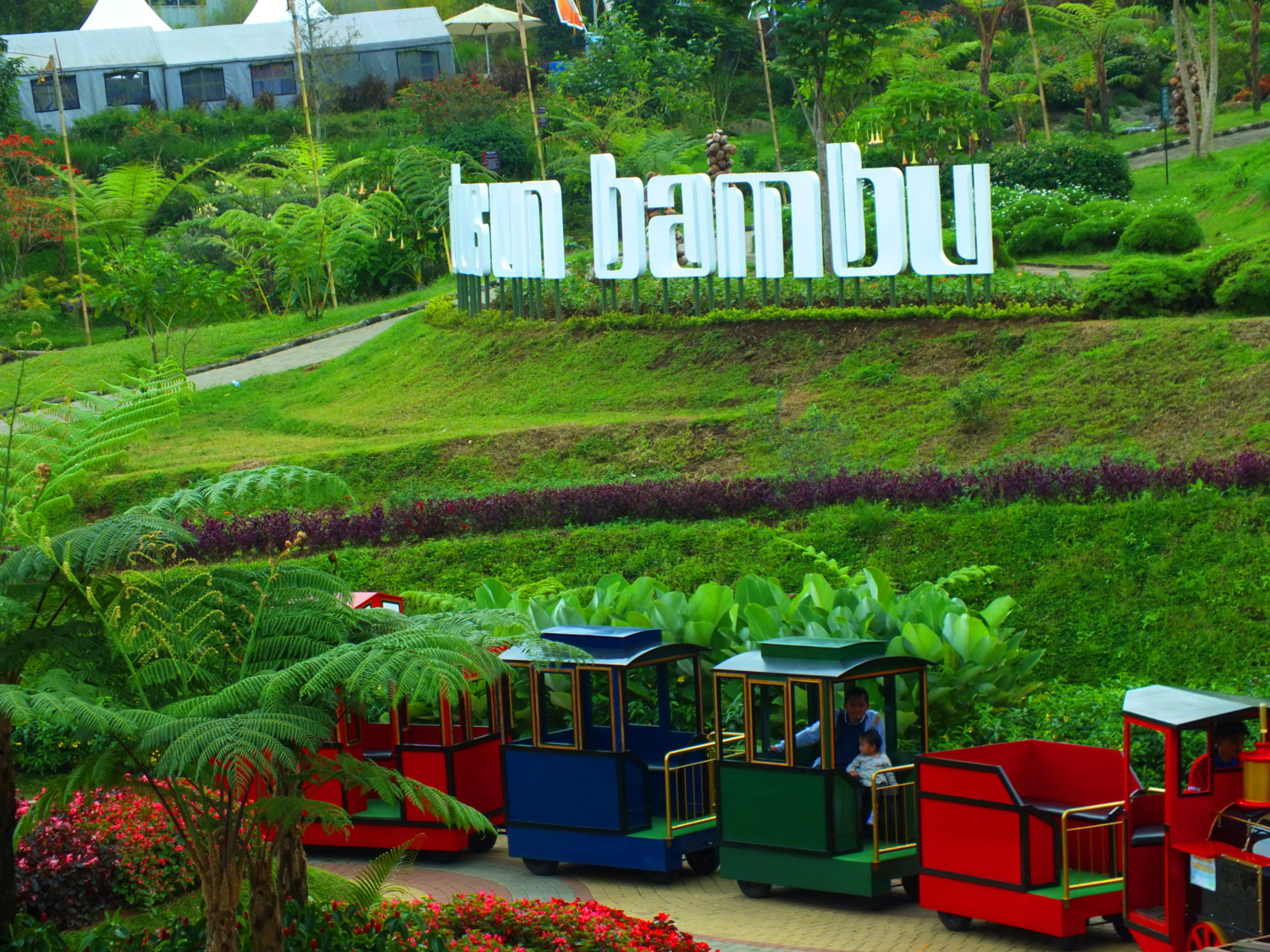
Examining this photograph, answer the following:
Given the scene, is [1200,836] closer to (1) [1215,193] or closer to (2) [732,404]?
(2) [732,404]

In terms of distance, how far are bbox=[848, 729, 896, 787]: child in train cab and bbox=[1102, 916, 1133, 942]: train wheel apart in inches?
56.3

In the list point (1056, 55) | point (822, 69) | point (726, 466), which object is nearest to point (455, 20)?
point (1056, 55)

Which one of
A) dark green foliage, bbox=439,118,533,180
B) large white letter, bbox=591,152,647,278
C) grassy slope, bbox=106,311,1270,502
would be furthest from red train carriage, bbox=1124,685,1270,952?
dark green foliage, bbox=439,118,533,180

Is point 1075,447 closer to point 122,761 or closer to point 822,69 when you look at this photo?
point 122,761

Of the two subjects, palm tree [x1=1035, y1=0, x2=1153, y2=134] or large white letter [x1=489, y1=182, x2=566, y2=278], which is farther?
palm tree [x1=1035, y1=0, x2=1153, y2=134]

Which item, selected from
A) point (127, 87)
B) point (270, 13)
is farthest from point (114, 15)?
point (270, 13)

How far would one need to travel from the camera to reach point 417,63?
52062 mm

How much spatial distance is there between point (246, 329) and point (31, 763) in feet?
68.2

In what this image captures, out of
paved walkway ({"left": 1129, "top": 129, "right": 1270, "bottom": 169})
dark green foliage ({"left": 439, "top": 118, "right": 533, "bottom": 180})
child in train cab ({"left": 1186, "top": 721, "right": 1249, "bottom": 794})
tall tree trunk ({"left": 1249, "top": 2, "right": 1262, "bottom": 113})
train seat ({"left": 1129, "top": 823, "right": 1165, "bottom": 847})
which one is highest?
tall tree trunk ({"left": 1249, "top": 2, "right": 1262, "bottom": 113})

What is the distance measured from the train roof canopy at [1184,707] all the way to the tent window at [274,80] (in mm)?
48626

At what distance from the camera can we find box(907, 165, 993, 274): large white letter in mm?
18438

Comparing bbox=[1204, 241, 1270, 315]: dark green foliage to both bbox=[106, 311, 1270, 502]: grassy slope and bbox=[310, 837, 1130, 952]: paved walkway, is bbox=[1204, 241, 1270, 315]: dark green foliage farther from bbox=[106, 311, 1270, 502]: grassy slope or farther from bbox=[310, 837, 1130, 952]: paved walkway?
bbox=[310, 837, 1130, 952]: paved walkway

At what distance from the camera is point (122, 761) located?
237 inches

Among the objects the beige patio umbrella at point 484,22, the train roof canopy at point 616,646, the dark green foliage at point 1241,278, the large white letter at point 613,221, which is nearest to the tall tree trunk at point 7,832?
the train roof canopy at point 616,646
